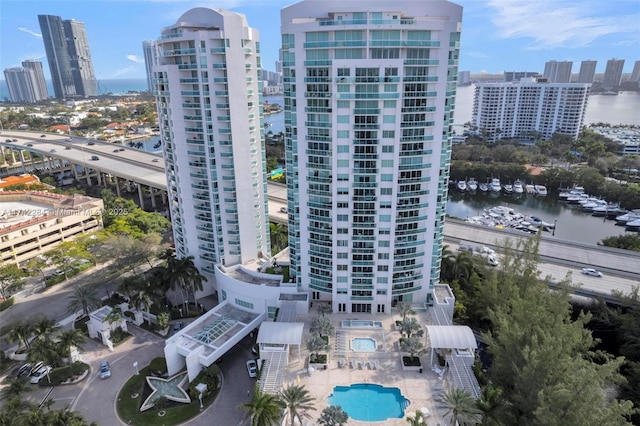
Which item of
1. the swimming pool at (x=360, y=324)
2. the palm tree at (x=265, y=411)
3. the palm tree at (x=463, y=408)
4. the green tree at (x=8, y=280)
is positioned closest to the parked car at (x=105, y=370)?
the palm tree at (x=265, y=411)

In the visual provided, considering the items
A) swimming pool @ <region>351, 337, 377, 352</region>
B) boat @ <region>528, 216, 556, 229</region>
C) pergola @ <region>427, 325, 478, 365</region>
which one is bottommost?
boat @ <region>528, 216, 556, 229</region>

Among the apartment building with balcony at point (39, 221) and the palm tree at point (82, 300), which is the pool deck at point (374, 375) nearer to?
the palm tree at point (82, 300)

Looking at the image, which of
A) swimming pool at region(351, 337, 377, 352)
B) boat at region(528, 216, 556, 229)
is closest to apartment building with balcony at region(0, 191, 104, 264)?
swimming pool at region(351, 337, 377, 352)

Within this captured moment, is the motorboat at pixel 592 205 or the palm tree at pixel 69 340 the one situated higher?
the palm tree at pixel 69 340

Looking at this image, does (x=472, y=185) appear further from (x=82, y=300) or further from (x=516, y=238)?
(x=82, y=300)

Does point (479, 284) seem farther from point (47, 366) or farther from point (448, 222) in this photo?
point (47, 366)

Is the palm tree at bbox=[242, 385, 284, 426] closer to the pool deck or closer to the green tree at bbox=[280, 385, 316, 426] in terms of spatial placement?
the green tree at bbox=[280, 385, 316, 426]
